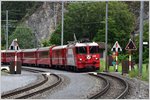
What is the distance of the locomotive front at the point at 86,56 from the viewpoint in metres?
35.6

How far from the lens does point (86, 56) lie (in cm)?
3594

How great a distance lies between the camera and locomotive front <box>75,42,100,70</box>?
35594mm

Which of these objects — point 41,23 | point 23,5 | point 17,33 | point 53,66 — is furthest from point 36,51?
point 23,5

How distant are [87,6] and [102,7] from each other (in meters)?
3.26

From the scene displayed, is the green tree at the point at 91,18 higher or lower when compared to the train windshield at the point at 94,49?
higher

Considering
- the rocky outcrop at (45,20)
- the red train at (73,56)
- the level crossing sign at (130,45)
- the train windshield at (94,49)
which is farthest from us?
the rocky outcrop at (45,20)

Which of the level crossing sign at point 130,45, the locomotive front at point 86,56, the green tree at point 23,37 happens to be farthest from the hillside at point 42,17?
the level crossing sign at point 130,45

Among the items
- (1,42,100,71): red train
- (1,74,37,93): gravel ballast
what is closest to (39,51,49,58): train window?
(1,42,100,71): red train

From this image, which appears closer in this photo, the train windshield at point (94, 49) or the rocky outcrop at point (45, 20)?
the train windshield at point (94, 49)

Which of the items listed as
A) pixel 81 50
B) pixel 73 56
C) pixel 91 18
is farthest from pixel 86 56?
pixel 91 18

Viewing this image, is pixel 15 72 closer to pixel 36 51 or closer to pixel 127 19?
pixel 36 51

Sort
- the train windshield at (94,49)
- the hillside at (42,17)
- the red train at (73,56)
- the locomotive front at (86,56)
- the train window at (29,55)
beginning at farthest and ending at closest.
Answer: the hillside at (42,17) < the train window at (29,55) < the train windshield at (94,49) < the red train at (73,56) < the locomotive front at (86,56)

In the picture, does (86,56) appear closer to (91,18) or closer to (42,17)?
(91,18)

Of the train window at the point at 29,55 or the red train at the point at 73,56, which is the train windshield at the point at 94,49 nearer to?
the red train at the point at 73,56
